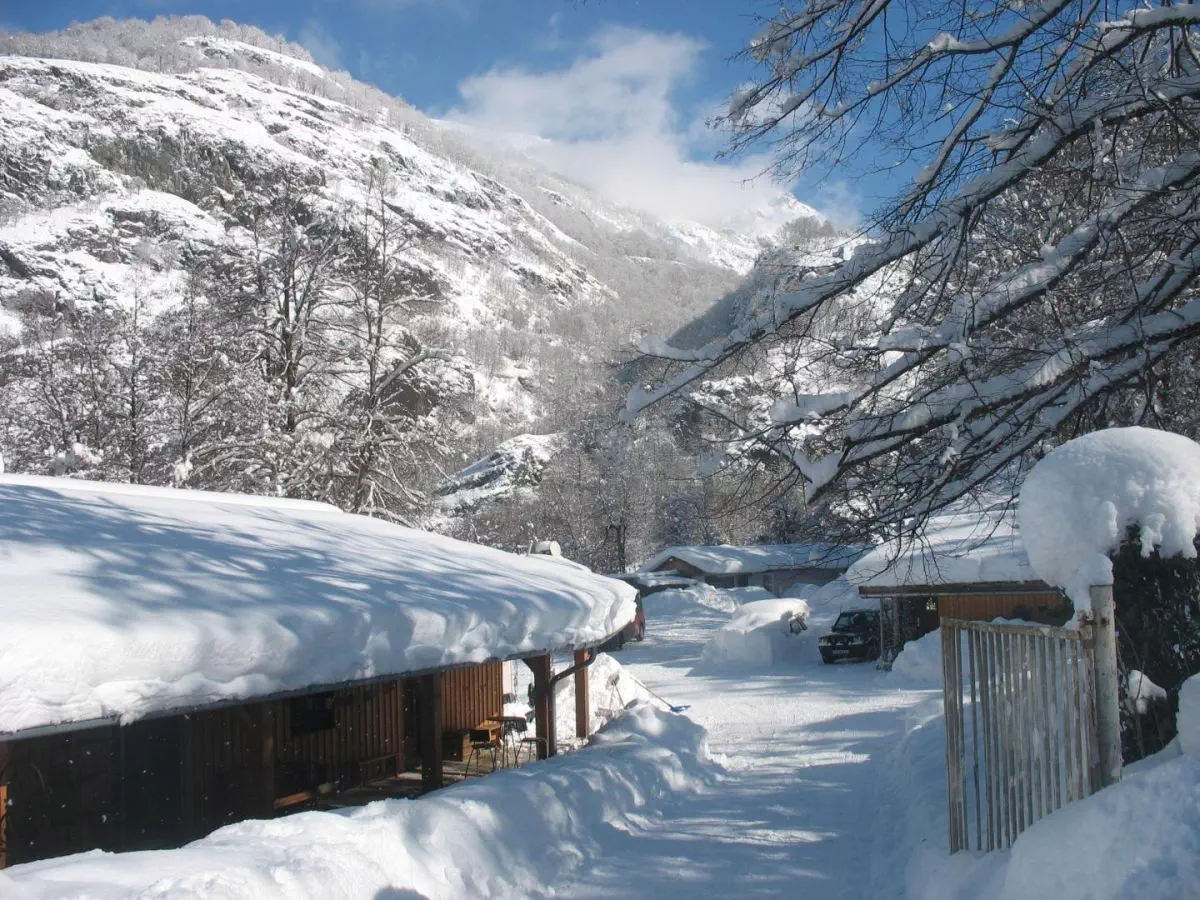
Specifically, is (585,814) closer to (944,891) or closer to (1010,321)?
(944,891)

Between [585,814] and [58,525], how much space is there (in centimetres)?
551

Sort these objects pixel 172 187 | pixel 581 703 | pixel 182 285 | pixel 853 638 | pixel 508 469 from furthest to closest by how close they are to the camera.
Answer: pixel 508 469 → pixel 172 187 → pixel 853 638 → pixel 182 285 → pixel 581 703

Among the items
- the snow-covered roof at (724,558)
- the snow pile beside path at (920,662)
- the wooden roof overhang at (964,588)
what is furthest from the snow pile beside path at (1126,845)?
the snow-covered roof at (724,558)

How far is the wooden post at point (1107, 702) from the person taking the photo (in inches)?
188

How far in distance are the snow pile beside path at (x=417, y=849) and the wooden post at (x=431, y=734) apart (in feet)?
3.09

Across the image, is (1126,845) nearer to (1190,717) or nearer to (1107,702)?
(1190,717)

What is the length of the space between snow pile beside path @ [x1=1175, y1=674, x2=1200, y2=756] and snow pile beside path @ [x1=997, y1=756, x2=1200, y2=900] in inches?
21.6

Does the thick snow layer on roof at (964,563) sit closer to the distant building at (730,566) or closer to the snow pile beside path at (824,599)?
the snow pile beside path at (824,599)

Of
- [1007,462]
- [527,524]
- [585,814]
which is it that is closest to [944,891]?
[1007,462]

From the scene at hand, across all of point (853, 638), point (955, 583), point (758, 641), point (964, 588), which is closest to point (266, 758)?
point (955, 583)

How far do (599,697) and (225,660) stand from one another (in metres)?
11.6

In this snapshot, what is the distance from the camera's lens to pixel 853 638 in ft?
90.1

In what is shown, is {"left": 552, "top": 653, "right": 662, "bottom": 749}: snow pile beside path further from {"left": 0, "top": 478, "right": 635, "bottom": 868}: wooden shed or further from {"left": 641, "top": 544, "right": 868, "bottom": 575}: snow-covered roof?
{"left": 641, "top": 544, "right": 868, "bottom": 575}: snow-covered roof

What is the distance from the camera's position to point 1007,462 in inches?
267
